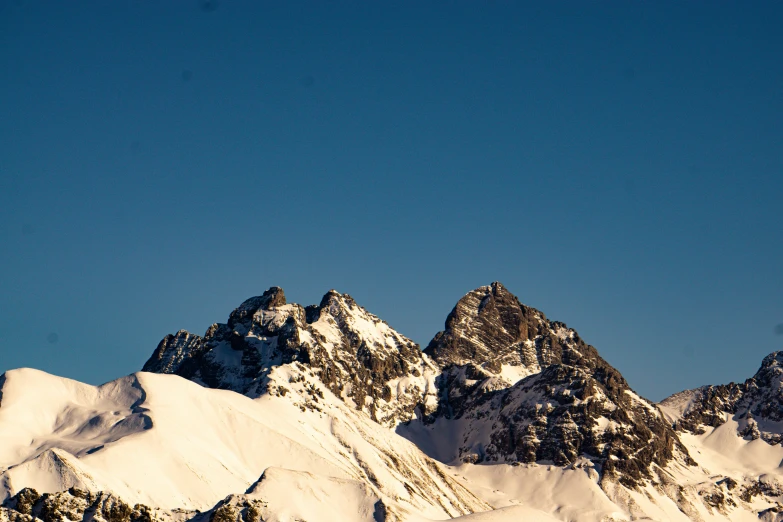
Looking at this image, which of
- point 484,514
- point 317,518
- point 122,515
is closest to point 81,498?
point 122,515

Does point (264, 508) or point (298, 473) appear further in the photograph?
point (298, 473)

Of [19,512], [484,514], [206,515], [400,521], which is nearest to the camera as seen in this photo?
[19,512]

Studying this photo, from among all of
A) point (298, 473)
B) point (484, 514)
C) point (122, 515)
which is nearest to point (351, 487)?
point (298, 473)

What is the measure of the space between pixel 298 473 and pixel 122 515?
32.2m

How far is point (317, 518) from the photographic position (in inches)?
6629

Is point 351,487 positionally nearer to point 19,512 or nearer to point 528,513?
point 528,513

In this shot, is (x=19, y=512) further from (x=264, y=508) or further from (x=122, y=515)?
(x=264, y=508)

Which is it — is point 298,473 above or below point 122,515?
above

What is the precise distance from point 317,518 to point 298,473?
12.2m

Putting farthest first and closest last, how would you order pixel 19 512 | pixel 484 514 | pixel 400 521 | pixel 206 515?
pixel 484 514 → pixel 400 521 → pixel 206 515 → pixel 19 512

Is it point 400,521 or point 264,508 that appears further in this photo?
point 400,521

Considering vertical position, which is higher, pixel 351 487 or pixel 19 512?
pixel 351 487

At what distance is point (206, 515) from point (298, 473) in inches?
905

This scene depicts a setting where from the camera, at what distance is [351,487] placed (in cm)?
18350
